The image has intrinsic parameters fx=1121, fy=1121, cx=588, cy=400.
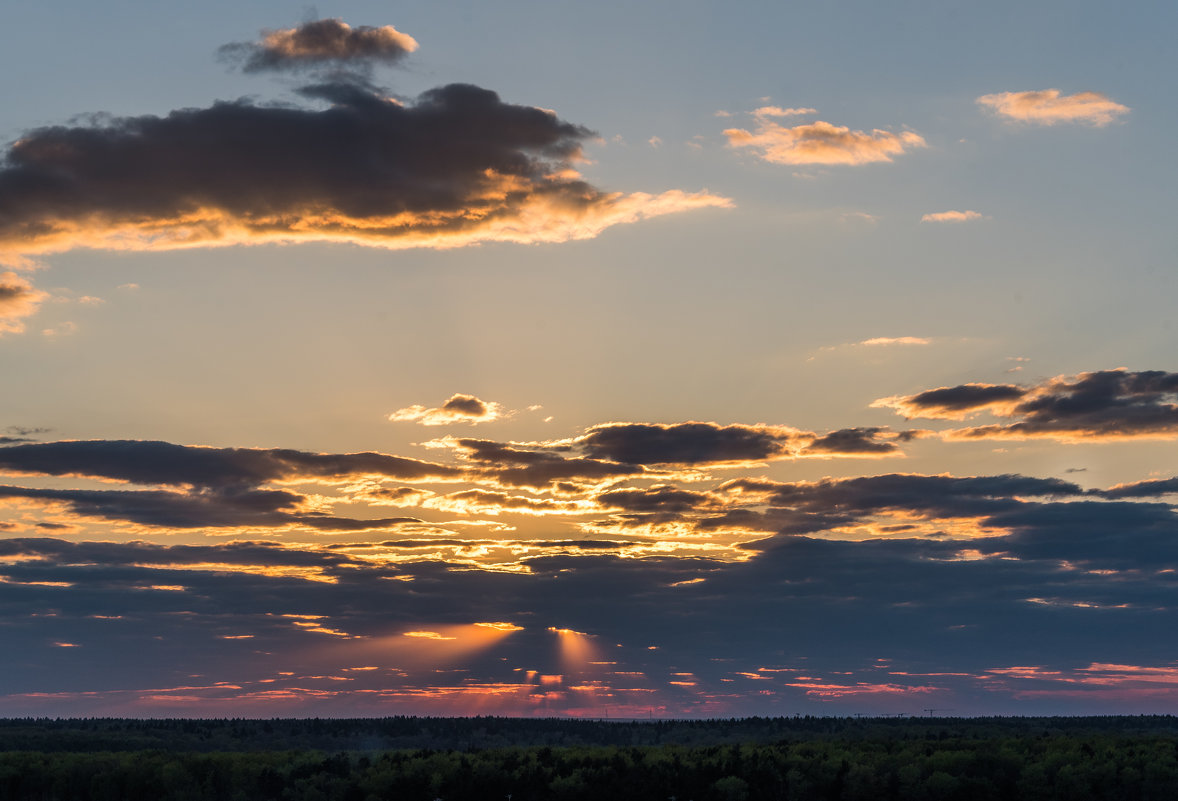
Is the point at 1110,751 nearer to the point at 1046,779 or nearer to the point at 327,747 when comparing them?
the point at 1046,779

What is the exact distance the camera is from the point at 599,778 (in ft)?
266

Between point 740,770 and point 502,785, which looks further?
point 740,770

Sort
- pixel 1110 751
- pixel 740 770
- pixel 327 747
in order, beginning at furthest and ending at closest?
pixel 327 747 → pixel 1110 751 → pixel 740 770

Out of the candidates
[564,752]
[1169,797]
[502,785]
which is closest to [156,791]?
[502,785]

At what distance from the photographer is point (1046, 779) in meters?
82.6

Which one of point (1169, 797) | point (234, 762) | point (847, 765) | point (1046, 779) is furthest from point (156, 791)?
point (1169, 797)

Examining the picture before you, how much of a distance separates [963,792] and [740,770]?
53.3ft

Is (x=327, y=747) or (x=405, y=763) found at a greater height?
(x=405, y=763)

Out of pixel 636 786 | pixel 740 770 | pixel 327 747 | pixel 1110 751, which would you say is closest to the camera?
pixel 636 786

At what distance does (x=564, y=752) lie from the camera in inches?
3871

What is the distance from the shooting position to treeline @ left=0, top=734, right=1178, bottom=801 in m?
79.2

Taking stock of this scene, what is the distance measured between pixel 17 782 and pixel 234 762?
15.6 meters

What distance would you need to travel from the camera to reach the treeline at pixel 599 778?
79250mm

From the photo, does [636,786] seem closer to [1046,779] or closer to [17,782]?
[1046,779]
